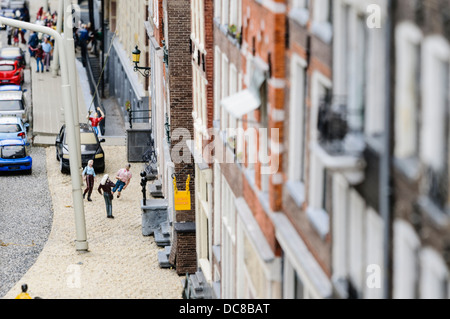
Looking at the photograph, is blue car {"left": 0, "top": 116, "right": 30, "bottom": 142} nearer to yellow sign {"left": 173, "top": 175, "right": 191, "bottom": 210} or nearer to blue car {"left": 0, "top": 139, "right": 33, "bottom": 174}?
blue car {"left": 0, "top": 139, "right": 33, "bottom": 174}

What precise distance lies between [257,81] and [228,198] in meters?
5.45

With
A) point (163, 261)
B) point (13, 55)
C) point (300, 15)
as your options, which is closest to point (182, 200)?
point (163, 261)

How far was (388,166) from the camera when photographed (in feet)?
34.4

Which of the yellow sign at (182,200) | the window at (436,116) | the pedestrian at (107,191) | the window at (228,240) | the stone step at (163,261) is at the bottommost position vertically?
the stone step at (163,261)

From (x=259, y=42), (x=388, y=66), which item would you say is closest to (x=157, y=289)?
(x=259, y=42)

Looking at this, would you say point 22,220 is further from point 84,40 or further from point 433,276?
point 84,40

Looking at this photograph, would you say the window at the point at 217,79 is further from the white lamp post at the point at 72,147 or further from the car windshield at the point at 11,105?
the car windshield at the point at 11,105

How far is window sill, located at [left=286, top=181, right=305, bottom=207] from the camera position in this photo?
14355 millimetres

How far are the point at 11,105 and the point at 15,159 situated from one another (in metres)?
9.55

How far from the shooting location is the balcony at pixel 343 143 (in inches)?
429

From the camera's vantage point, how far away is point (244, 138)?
60.6 feet

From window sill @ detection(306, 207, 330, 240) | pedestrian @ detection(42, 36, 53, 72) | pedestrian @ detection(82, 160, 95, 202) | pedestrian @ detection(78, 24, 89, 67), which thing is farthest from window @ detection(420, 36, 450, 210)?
pedestrian @ detection(78, 24, 89, 67)

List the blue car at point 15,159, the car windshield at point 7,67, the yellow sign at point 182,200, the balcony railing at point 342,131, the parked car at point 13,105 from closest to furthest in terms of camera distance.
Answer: the balcony railing at point 342,131 → the yellow sign at point 182,200 → the blue car at point 15,159 → the parked car at point 13,105 → the car windshield at point 7,67

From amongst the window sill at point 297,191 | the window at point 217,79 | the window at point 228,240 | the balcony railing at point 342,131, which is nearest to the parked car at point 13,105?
the window at point 217,79
